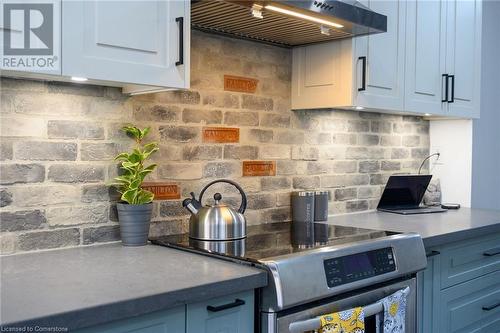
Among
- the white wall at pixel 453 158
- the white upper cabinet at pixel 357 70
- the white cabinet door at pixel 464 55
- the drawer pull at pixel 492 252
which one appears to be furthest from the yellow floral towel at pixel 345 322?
the white wall at pixel 453 158

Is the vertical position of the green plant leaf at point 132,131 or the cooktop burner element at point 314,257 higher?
the green plant leaf at point 132,131

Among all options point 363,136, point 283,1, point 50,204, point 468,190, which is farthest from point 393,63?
point 50,204

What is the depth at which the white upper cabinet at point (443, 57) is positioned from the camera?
2.92m

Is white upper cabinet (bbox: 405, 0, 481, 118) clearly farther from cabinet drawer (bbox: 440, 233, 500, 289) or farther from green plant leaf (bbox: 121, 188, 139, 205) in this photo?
green plant leaf (bbox: 121, 188, 139, 205)

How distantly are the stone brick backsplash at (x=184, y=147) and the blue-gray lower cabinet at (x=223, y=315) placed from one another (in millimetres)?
695

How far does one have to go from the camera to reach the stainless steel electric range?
1.65 m

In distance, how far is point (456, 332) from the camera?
266 cm

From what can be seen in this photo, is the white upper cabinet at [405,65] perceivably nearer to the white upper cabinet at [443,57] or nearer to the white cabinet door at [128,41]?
the white upper cabinet at [443,57]

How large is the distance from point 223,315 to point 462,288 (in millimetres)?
1595

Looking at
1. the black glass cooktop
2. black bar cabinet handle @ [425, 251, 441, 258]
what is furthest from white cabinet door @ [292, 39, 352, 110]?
black bar cabinet handle @ [425, 251, 441, 258]

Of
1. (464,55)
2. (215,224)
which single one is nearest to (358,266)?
(215,224)

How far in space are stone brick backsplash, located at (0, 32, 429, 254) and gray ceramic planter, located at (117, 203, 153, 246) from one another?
10cm

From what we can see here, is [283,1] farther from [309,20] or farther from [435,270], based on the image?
[435,270]
